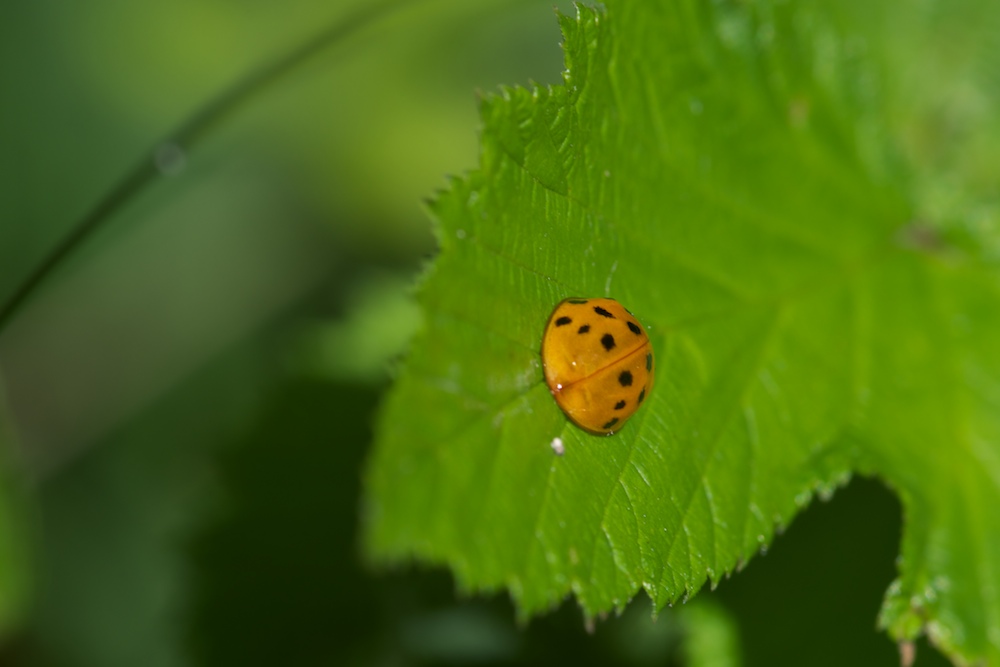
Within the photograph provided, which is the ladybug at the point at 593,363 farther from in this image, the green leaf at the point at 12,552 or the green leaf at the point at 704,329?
the green leaf at the point at 12,552

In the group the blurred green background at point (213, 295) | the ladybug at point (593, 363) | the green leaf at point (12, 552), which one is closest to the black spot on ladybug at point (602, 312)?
the ladybug at point (593, 363)

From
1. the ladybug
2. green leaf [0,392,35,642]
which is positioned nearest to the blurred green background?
green leaf [0,392,35,642]

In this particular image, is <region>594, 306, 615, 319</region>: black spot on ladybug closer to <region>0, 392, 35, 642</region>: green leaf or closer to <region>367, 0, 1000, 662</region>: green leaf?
<region>367, 0, 1000, 662</region>: green leaf

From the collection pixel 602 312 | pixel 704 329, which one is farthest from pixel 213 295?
pixel 602 312

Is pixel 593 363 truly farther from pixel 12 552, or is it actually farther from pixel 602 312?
pixel 12 552

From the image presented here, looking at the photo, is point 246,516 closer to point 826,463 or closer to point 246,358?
point 246,358
